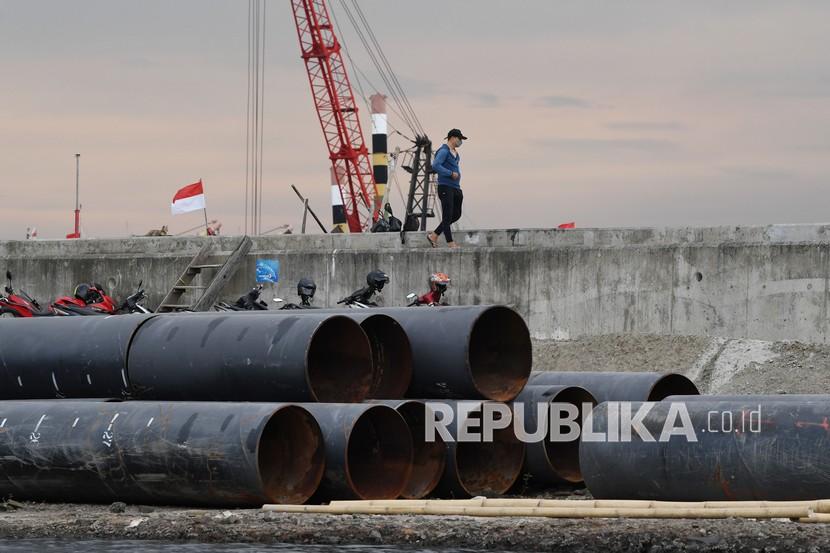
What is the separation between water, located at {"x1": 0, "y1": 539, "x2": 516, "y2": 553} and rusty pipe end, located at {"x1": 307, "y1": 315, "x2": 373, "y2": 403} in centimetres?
305

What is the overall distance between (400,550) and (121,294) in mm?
17433

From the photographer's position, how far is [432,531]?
12.2 m

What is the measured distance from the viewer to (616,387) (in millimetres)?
16422

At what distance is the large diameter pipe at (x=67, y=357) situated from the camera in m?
15.1

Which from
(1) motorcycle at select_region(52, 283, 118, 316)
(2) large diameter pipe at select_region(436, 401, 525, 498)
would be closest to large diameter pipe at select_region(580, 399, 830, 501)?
(2) large diameter pipe at select_region(436, 401, 525, 498)

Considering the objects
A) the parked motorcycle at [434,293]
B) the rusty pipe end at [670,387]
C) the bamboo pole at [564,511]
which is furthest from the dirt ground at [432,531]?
the parked motorcycle at [434,293]

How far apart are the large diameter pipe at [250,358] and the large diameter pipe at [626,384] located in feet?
8.00

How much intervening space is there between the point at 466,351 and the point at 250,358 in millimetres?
2108

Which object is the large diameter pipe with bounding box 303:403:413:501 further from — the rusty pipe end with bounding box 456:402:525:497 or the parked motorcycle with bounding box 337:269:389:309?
the parked motorcycle with bounding box 337:269:389:309

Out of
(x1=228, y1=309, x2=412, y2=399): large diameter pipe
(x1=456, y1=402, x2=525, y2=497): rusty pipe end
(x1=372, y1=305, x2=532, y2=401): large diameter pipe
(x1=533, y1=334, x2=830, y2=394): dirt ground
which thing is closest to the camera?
(x1=372, y1=305, x2=532, y2=401): large diameter pipe

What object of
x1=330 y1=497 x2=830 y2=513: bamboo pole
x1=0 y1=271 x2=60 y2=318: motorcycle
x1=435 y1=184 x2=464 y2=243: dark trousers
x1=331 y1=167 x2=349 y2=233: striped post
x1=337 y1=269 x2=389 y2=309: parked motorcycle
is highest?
x1=331 y1=167 x2=349 y2=233: striped post

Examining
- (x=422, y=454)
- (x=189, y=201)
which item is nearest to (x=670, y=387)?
(x=422, y=454)

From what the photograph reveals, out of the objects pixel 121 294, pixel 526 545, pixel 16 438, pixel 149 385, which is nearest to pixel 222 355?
pixel 149 385

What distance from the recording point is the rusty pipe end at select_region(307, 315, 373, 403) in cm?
1506
